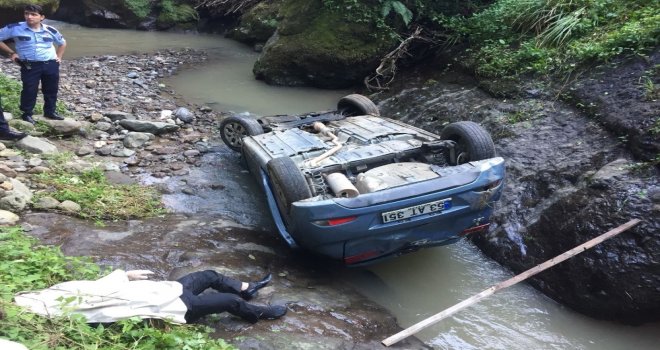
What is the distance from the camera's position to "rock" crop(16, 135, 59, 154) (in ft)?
18.7

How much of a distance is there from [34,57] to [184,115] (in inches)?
88.1

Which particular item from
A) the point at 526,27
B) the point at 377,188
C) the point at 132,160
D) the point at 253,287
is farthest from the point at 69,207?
the point at 526,27

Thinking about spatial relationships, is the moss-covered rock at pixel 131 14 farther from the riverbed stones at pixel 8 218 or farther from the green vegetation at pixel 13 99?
the riverbed stones at pixel 8 218

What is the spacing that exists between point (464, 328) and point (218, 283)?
204 centimetres

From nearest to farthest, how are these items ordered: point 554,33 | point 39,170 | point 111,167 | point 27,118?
point 39,170, point 111,167, point 27,118, point 554,33

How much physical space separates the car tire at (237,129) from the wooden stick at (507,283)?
330 cm

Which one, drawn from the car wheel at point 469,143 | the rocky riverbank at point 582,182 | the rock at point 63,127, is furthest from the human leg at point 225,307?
the rock at point 63,127

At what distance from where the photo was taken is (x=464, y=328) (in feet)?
13.8

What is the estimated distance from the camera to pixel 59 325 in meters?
2.78

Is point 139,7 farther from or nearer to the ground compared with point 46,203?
farther from the ground

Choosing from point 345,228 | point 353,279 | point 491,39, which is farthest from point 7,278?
point 491,39

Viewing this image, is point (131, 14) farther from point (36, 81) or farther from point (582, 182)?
point (582, 182)

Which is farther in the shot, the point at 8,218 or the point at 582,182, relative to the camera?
the point at 582,182

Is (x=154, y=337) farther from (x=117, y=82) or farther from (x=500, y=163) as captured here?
(x=117, y=82)
